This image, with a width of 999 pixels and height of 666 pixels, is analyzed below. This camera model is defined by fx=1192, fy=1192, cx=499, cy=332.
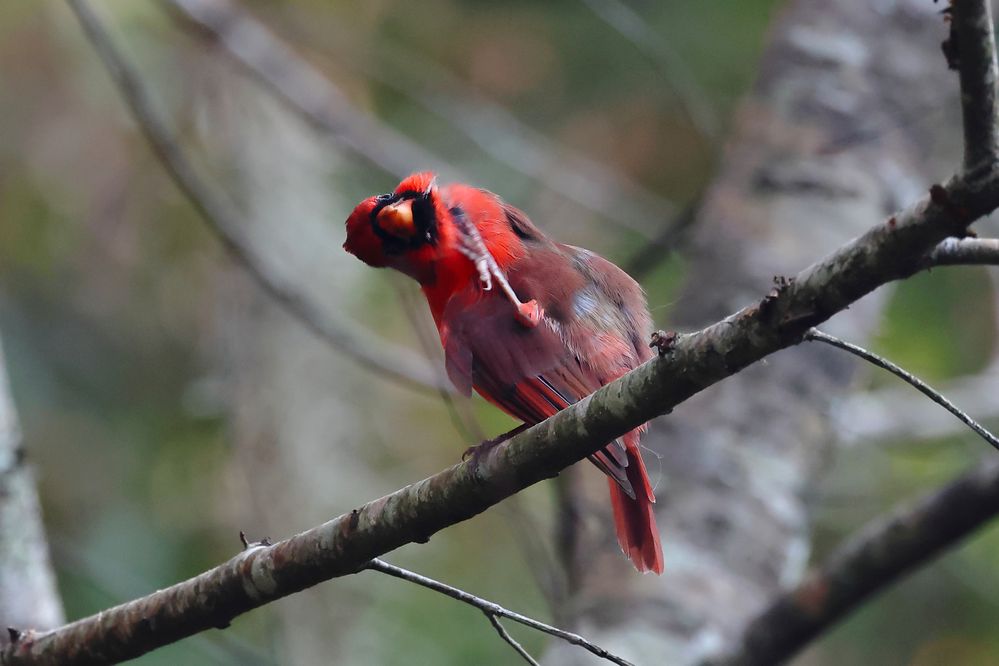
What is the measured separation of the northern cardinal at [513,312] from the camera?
2.37 meters

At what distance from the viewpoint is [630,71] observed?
7.48 metres

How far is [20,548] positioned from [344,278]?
378cm

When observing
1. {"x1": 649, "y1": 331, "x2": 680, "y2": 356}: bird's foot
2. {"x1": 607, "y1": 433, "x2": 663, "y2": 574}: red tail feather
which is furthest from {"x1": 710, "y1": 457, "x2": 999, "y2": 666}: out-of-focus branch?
{"x1": 649, "y1": 331, "x2": 680, "y2": 356}: bird's foot

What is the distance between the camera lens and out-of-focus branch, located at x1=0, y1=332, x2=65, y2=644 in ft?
9.59

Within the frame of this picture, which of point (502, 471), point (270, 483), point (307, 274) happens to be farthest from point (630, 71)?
point (502, 471)

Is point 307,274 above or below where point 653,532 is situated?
above

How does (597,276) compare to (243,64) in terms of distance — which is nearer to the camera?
(597,276)

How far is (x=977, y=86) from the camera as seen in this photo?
1406 millimetres

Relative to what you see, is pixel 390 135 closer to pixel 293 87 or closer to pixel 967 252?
pixel 293 87

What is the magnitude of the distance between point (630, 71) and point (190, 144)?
274cm

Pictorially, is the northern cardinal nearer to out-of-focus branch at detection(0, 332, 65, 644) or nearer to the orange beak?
the orange beak

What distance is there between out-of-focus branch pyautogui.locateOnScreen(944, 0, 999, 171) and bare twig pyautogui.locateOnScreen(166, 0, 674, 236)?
3679mm

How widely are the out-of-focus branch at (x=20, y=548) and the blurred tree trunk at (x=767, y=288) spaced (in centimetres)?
142

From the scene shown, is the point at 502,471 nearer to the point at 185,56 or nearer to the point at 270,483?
Result: the point at 270,483
